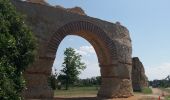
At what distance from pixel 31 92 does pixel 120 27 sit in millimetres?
7609

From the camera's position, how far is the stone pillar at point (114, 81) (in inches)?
679

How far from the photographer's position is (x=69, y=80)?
3516 centimetres

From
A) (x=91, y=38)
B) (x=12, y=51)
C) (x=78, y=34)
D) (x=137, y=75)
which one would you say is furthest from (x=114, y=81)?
(x=12, y=51)

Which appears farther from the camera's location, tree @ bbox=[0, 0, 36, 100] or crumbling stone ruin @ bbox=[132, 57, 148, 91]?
crumbling stone ruin @ bbox=[132, 57, 148, 91]

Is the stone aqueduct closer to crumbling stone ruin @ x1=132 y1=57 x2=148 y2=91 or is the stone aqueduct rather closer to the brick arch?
the brick arch

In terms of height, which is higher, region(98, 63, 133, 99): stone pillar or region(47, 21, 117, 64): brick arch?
region(47, 21, 117, 64): brick arch

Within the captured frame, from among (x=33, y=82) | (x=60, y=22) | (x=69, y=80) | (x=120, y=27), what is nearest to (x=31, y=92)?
(x=33, y=82)

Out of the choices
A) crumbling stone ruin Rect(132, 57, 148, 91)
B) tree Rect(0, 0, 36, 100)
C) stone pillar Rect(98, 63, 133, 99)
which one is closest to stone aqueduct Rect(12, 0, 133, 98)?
stone pillar Rect(98, 63, 133, 99)

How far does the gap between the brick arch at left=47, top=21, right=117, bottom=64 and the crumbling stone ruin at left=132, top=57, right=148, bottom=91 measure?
8.04 m

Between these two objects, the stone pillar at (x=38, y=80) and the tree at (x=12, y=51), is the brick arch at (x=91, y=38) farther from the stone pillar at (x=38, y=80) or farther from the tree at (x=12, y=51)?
the tree at (x=12, y=51)

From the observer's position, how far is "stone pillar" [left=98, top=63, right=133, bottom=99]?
679 inches

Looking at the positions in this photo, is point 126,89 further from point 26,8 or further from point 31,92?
point 26,8

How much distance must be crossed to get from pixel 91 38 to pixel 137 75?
360 inches

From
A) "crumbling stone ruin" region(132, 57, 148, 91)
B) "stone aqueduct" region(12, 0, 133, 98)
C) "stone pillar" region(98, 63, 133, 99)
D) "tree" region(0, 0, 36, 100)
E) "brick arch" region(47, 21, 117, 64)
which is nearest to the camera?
"tree" region(0, 0, 36, 100)
